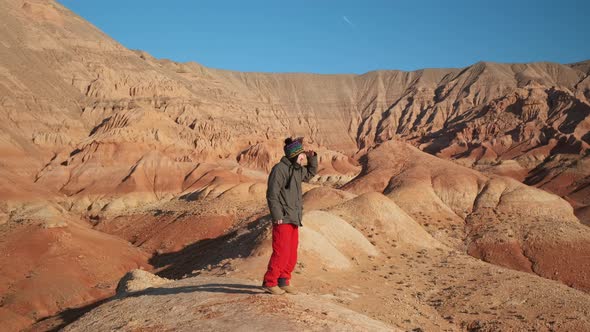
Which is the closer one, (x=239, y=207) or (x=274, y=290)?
(x=274, y=290)

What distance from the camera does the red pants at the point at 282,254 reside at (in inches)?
316

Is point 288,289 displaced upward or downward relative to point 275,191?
downward

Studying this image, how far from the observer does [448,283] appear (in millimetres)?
18203

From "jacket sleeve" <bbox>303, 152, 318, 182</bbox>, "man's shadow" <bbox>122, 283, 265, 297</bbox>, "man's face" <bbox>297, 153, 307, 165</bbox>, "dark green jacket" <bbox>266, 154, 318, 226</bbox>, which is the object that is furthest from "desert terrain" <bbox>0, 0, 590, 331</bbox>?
"man's face" <bbox>297, 153, 307, 165</bbox>

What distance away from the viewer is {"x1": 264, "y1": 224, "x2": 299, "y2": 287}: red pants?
316 inches

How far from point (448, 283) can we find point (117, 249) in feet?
79.4

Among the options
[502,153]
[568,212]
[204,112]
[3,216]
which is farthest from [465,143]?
[3,216]

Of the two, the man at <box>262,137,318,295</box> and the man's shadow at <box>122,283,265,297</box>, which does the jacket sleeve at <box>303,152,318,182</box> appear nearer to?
the man at <box>262,137,318,295</box>

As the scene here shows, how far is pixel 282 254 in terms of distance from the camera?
26.4 ft

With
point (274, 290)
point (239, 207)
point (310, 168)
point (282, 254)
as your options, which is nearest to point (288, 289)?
point (274, 290)

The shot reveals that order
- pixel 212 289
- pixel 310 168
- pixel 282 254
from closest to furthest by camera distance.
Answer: pixel 282 254 → pixel 310 168 → pixel 212 289

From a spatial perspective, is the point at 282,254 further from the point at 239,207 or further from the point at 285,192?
the point at 239,207

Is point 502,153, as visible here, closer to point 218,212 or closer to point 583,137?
point 583,137

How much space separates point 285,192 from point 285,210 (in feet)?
1.01
